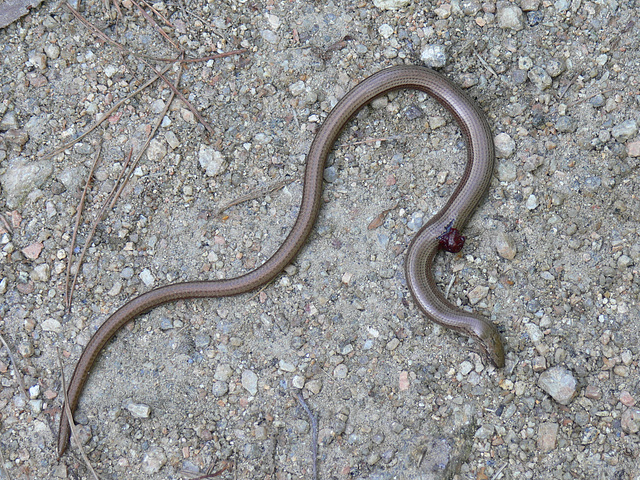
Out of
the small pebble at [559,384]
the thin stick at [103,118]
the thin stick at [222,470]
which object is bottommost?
the thin stick at [222,470]

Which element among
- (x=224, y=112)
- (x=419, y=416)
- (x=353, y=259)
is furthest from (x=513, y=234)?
(x=224, y=112)

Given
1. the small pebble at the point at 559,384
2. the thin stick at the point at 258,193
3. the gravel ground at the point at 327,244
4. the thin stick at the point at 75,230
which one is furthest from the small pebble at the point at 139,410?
the small pebble at the point at 559,384

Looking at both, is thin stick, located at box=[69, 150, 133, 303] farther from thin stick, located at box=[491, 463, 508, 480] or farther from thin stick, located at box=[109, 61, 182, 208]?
thin stick, located at box=[491, 463, 508, 480]

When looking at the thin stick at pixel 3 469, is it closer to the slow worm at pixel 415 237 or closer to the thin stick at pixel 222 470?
the slow worm at pixel 415 237

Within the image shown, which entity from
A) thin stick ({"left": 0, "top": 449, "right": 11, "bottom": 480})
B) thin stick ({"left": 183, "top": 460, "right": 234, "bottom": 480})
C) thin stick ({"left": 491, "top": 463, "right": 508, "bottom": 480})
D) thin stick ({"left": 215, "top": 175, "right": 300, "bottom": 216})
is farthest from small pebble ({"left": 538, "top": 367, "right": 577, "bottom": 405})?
thin stick ({"left": 0, "top": 449, "right": 11, "bottom": 480})

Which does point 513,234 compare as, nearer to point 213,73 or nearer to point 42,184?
point 213,73

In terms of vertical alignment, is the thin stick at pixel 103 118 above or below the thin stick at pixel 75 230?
above

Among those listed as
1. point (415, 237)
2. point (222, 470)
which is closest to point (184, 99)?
point (415, 237)

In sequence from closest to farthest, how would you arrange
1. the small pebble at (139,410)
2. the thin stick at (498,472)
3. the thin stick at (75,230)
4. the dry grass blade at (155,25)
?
the thin stick at (498,472)
the small pebble at (139,410)
the thin stick at (75,230)
the dry grass blade at (155,25)
